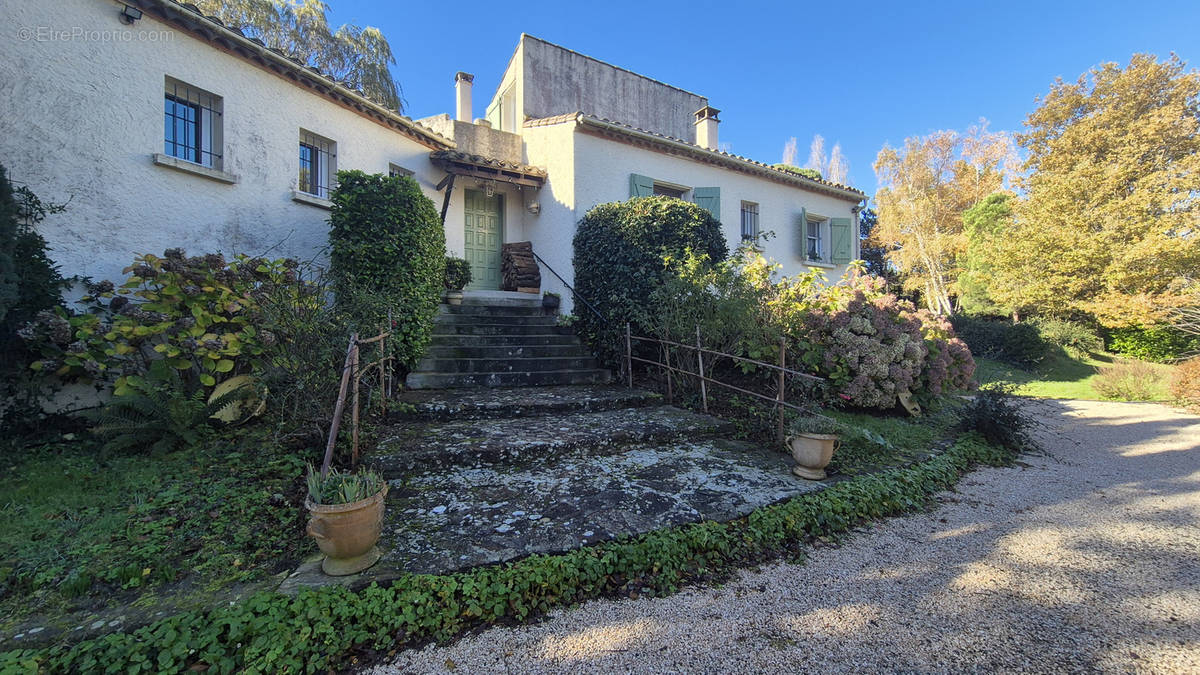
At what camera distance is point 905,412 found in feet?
19.5

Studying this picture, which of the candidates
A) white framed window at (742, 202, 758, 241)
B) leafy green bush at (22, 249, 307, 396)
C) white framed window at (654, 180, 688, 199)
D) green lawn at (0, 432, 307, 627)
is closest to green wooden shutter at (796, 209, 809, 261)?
white framed window at (742, 202, 758, 241)

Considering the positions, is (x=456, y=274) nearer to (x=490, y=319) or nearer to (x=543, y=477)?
(x=490, y=319)

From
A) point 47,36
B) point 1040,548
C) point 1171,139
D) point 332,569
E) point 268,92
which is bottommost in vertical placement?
point 1040,548

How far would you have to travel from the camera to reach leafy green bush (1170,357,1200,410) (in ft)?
23.8

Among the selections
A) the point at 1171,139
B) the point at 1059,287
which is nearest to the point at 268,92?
the point at 1059,287

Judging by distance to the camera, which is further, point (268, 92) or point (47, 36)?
point (268, 92)

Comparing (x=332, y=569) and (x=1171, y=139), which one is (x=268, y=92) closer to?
(x=332, y=569)

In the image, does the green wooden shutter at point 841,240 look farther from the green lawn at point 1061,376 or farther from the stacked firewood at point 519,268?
the stacked firewood at point 519,268

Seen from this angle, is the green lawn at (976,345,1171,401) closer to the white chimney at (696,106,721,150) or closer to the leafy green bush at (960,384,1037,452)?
the leafy green bush at (960,384,1037,452)

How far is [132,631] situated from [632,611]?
2075 millimetres

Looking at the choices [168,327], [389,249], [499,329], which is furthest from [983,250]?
[168,327]

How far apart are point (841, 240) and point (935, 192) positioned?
35.5ft

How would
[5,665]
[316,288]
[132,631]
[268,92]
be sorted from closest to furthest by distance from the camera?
[5,665]
[132,631]
[316,288]
[268,92]

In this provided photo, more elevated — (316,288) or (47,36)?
(47,36)
